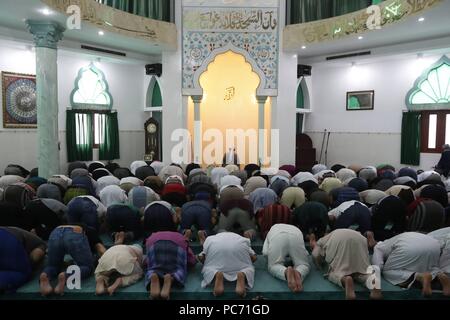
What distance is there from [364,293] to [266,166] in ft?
18.3

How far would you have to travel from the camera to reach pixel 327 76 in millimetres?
9406

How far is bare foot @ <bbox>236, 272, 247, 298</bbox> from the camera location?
281cm

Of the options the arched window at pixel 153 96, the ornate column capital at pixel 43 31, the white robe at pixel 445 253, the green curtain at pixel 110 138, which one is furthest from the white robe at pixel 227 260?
the arched window at pixel 153 96

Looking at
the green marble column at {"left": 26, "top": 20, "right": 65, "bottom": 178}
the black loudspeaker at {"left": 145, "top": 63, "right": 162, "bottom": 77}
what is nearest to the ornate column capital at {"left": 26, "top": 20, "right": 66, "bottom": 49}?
the green marble column at {"left": 26, "top": 20, "right": 65, "bottom": 178}

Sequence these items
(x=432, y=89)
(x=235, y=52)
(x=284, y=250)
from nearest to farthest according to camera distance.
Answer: (x=284, y=250) < (x=432, y=89) < (x=235, y=52)

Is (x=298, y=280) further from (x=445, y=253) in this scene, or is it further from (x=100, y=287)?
(x=100, y=287)

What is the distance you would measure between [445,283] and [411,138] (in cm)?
587

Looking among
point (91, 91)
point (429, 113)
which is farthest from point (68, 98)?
point (429, 113)

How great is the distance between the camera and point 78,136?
8.19 metres

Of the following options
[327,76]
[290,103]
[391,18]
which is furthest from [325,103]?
[391,18]

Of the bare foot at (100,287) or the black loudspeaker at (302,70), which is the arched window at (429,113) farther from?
the bare foot at (100,287)

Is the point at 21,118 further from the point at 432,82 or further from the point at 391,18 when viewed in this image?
the point at 432,82

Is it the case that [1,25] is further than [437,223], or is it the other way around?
[1,25]

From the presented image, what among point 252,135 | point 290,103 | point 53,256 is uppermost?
point 290,103
